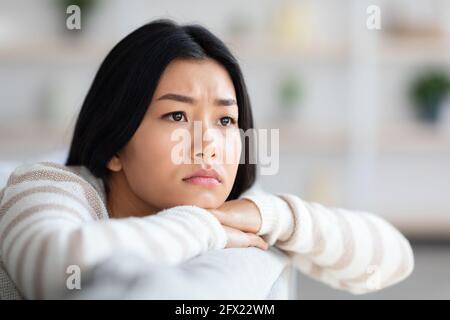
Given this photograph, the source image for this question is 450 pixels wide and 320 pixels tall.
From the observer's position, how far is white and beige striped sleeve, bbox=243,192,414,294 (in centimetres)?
109

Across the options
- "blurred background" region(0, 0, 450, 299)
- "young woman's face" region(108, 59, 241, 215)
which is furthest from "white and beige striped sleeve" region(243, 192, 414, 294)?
"blurred background" region(0, 0, 450, 299)

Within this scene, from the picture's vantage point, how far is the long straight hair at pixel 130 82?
39.8 inches

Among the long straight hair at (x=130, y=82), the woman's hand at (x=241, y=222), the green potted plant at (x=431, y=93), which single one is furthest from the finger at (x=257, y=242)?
the green potted plant at (x=431, y=93)

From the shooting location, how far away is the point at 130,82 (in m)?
1.01

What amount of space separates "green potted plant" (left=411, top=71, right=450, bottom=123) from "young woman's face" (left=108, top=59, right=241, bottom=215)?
2.77 meters

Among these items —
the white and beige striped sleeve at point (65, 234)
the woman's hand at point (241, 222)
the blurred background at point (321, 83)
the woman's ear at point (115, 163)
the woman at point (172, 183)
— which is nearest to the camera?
the white and beige striped sleeve at point (65, 234)

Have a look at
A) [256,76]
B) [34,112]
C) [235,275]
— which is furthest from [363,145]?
[235,275]

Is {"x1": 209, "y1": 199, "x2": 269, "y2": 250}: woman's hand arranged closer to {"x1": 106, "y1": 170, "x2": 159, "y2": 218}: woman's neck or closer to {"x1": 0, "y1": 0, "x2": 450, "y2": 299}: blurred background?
{"x1": 106, "y1": 170, "x2": 159, "y2": 218}: woman's neck

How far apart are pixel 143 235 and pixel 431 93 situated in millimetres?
3090

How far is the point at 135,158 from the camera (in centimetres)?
104

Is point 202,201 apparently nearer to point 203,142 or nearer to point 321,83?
point 203,142

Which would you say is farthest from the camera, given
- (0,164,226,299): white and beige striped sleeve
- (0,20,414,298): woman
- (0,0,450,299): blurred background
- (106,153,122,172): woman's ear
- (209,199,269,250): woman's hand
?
(0,0,450,299): blurred background

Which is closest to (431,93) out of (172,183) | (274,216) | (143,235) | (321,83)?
(321,83)

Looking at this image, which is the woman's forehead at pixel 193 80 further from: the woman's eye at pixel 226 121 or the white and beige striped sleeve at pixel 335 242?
the white and beige striped sleeve at pixel 335 242
